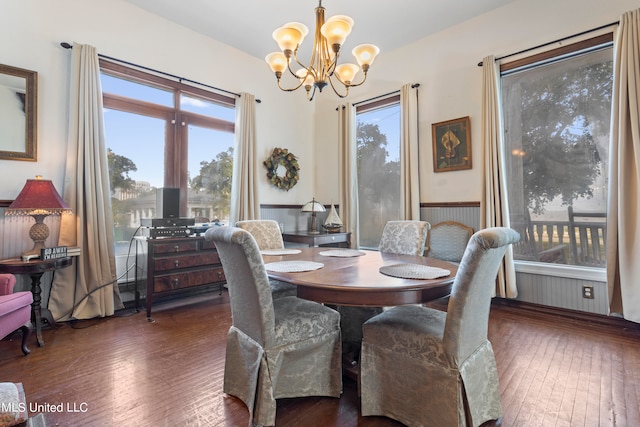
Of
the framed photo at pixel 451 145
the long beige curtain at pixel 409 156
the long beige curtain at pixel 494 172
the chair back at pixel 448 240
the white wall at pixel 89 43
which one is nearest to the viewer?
the white wall at pixel 89 43

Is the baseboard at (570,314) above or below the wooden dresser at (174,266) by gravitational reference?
below

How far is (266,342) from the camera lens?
4.78ft

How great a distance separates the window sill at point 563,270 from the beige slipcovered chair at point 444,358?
201 cm

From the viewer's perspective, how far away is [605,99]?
277 centimetres

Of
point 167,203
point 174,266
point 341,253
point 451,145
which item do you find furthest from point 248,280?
point 451,145

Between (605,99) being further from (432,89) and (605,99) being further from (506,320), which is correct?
(506,320)

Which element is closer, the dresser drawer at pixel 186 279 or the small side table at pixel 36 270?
the small side table at pixel 36 270

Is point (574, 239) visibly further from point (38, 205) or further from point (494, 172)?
point (38, 205)

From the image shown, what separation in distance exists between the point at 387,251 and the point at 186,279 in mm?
1939

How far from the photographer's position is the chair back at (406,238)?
246 cm

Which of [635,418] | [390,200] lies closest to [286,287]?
[635,418]

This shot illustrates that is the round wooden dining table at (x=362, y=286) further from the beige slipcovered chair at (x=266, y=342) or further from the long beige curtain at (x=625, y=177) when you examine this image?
the long beige curtain at (x=625, y=177)

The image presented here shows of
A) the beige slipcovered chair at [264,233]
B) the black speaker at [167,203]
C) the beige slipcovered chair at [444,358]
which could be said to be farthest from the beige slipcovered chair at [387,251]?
the black speaker at [167,203]

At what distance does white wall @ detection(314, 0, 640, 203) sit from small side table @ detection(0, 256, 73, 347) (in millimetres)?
3617
